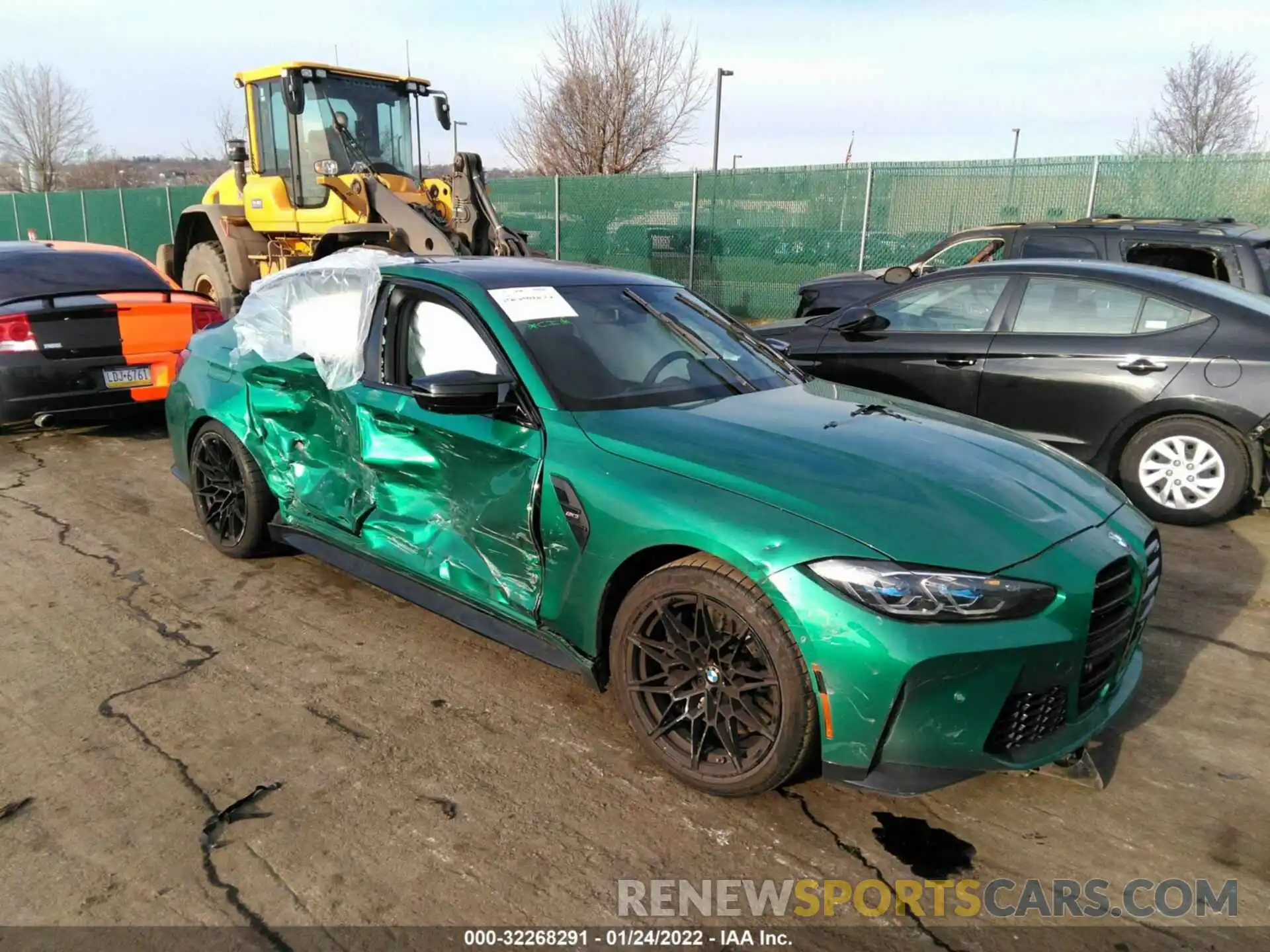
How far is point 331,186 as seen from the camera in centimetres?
1048

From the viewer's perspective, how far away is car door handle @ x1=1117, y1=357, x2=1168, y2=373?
217 inches

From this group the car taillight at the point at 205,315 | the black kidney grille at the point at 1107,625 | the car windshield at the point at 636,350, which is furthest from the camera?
the car taillight at the point at 205,315

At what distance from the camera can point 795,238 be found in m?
14.2

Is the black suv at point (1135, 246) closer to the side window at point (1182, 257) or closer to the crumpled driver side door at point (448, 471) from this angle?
the side window at point (1182, 257)

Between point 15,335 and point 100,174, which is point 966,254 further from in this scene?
point 100,174

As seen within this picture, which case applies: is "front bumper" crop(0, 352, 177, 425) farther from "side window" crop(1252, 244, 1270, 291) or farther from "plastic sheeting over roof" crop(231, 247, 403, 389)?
"side window" crop(1252, 244, 1270, 291)

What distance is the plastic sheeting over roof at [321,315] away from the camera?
4039 mm

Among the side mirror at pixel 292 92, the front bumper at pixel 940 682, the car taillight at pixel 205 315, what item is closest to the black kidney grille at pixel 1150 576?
the front bumper at pixel 940 682

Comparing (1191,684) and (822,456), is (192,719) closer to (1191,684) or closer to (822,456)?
(822,456)

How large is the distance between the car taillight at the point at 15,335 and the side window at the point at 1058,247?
8.26 metres

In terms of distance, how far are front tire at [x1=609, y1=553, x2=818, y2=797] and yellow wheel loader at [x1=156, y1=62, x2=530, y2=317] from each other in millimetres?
7949

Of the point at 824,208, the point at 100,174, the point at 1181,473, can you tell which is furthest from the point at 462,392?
the point at 100,174

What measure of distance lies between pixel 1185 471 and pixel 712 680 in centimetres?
421

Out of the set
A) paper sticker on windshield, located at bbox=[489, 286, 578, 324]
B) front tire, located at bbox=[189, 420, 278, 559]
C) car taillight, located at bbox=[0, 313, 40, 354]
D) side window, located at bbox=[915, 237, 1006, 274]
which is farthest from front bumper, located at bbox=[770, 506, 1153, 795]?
side window, located at bbox=[915, 237, 1006, 274]
